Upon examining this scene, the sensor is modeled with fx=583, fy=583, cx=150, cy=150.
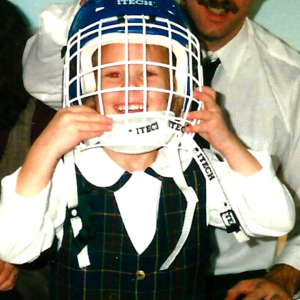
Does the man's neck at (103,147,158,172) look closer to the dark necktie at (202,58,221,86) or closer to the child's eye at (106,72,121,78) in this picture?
the child's eye at (106,72,121,78)

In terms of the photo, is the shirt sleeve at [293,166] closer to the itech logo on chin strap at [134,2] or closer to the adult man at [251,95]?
the adult man at [251,95]

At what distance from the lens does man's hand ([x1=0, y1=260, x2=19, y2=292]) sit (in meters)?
1.15

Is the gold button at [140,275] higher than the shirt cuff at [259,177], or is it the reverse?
the shirt cuff at [259,177]

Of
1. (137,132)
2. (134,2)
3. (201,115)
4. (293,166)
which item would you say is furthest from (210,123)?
(293,166)

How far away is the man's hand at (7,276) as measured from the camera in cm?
115

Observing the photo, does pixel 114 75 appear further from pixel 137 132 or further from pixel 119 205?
pixel 119 205

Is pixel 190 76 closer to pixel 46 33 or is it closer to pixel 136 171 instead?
pixel 136 171

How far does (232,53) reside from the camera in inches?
50.9

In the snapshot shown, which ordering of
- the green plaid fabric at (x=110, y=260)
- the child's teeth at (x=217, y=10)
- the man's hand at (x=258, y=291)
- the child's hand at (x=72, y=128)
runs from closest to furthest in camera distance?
the child's hand at (x=72, y=128), the green plaid fabric at (x=110, y=260), the man's hand at (x=258, y=291), the child's teeth at (x=217, y=10)

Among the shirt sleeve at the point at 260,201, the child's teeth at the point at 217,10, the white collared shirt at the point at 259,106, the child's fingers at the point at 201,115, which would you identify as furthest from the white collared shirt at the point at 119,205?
the child's teeth at the point at 217,10

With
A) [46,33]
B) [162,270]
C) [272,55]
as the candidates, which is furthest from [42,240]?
[272,55]

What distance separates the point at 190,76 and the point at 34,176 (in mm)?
288

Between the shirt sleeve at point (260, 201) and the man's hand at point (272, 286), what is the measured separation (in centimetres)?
18

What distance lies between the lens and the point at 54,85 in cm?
123
